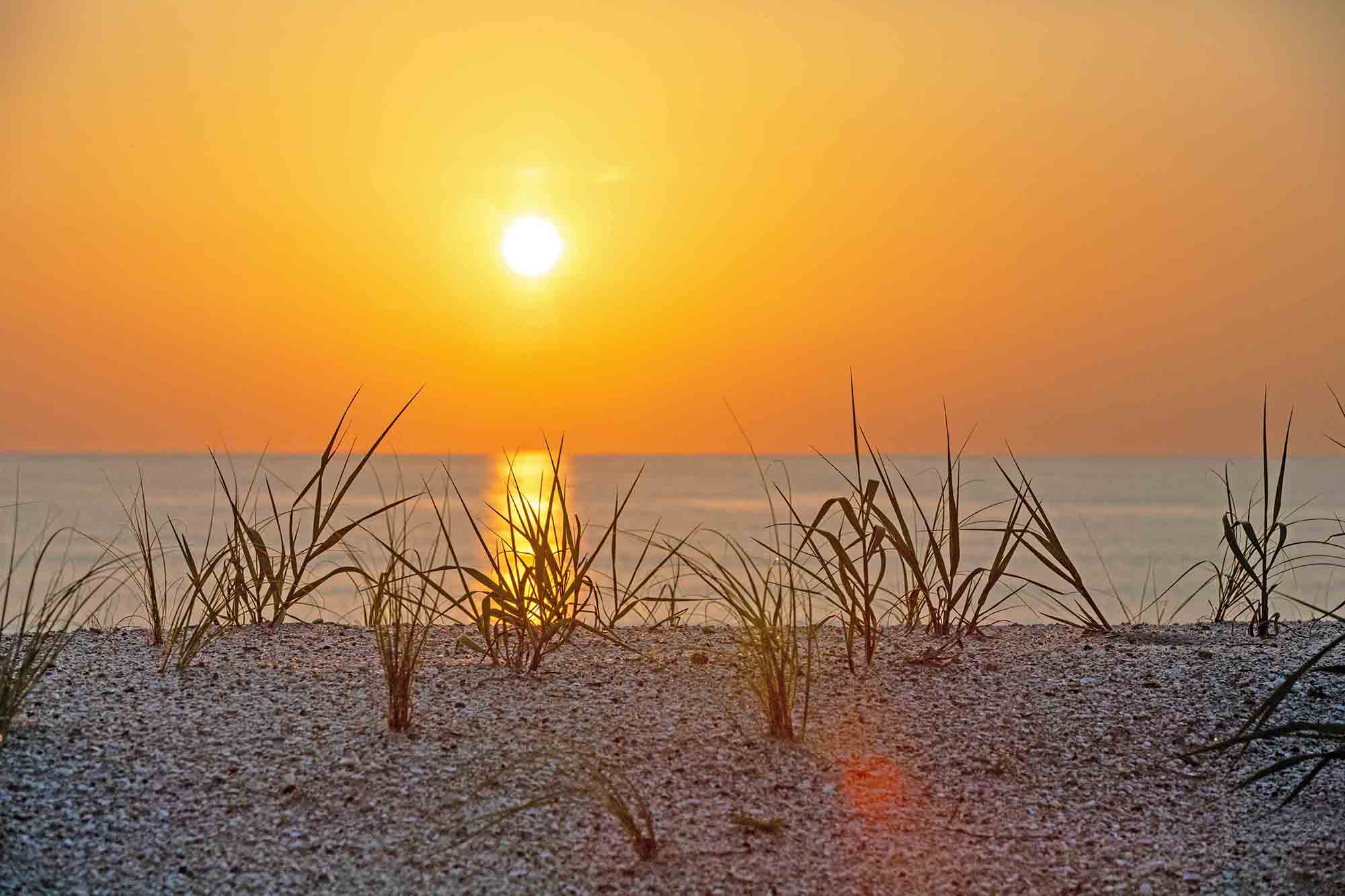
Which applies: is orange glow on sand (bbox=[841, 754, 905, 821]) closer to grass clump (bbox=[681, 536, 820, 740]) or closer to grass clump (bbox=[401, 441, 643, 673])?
grass clump (bbox=[681, 536, 820, 740])

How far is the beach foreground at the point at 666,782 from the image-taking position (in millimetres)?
2064

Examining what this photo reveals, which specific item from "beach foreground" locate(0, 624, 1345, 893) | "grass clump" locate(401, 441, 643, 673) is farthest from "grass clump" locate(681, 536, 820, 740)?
"grass clump" locate(401, 441, 643, 673)

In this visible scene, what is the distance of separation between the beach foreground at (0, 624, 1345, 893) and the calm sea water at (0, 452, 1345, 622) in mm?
567

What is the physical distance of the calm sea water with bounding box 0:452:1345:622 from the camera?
1408 centimetres

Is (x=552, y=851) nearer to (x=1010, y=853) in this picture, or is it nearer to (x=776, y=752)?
(x=776, y=752)

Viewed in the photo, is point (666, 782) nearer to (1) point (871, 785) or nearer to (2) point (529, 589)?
(1) point (871, 785)

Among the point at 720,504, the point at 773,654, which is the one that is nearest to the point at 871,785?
the point at 773,654

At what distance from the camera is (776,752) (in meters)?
2.44

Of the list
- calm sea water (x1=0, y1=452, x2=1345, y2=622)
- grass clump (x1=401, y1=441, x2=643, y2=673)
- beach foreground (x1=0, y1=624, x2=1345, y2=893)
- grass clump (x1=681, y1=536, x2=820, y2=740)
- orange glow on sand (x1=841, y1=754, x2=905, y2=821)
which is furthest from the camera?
calm sea water (x1=0, y1=452, x2=1345, y2=622)

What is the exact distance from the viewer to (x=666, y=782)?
231 cm

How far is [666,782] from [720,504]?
43011 millimetres

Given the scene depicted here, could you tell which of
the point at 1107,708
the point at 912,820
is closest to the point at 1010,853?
the point at 912,820

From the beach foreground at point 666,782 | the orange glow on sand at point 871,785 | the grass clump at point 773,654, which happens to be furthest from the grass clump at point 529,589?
the orange glow on sand at point 871,785

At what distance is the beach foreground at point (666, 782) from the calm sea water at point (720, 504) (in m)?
0.57
